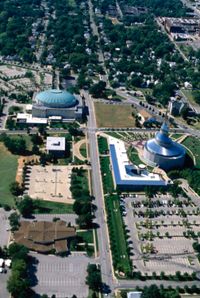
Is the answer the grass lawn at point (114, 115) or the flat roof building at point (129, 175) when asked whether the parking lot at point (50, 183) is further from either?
the grass lawn at point (114, 115)

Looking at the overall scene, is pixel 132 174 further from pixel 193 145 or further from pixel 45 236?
pixel 45 236

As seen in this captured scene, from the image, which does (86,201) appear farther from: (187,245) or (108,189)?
(187,245)

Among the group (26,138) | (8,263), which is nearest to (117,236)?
(8,263)

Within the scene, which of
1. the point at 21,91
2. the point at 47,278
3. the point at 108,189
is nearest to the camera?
the point at 47,278

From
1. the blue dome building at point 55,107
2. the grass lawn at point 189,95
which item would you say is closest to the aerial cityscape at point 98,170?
the blue dome building at point 55,107

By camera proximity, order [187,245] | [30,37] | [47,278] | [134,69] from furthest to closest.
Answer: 1. [30,37]
2. [134,69]
3. [187,245]
4. [47,278]

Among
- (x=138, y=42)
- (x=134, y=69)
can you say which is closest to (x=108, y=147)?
(x=134, y=69)

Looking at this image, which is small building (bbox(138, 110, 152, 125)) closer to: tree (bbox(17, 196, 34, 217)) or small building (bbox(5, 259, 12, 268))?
tree (bbox(17, 196, 34, 217))
